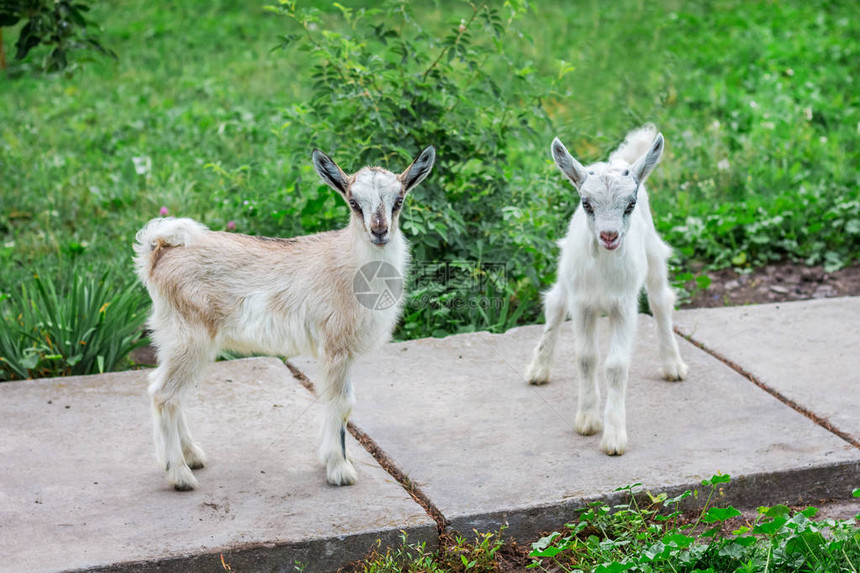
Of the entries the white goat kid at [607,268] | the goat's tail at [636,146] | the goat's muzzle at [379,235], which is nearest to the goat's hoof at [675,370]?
the white goat kid at [607,268]

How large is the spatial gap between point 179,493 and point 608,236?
2013 mm

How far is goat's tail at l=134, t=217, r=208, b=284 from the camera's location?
165 inches

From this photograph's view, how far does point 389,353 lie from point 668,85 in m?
5.09

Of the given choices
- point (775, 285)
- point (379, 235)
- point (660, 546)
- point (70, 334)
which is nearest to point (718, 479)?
point (660, 546)

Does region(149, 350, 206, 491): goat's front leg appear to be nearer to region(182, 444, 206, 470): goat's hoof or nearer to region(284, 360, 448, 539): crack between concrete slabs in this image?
region(182, 444, 206, 470): goat's hoof

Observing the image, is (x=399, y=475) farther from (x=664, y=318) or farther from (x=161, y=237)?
(x=664, y=318)

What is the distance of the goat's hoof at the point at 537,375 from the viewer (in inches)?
202

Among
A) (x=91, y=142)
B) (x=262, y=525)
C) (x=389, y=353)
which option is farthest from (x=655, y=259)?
(x=91, y=142)

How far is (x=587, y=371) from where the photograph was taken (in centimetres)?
462

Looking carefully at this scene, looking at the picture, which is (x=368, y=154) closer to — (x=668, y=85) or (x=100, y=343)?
(x=100, y=343)

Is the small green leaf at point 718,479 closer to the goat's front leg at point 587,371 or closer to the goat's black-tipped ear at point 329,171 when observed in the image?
the goat's front leg at point 587,371

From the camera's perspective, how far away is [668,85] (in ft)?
30.8

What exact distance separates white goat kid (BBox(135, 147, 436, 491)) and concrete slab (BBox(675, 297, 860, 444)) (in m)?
2.11

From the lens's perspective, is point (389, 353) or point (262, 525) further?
point (389, 353)
